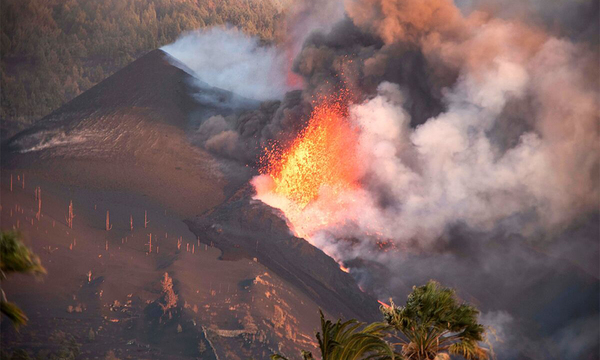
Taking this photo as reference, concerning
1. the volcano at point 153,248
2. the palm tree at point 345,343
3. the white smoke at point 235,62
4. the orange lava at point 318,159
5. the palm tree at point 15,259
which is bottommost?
the palm tree at point 15,259

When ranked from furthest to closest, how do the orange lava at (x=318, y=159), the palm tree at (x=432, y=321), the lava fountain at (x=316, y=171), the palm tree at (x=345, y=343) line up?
1. the orange lava at (x=318, y=159)
2. the lava fountain at (x=316, y=171)
3. the palm tree at (x=432, y=321)
4. the palm tree at (x=345, y=343)

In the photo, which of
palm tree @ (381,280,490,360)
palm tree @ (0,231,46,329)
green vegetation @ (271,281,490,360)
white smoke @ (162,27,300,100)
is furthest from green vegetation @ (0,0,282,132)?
palm tree @ (0,231,46,329)

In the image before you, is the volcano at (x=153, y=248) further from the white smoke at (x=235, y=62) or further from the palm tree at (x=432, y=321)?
the palm tree at (x=432, y=321)

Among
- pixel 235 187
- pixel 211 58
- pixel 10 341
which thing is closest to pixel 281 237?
pixel 235 187

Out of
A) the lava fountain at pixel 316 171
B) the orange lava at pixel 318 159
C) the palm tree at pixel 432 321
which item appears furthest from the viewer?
the orange lava at pixel 318 159

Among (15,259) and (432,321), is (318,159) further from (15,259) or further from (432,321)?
(15,259)

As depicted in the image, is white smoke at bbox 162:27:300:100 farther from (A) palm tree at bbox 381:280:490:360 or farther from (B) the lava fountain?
(A) palm tree at bbox 381:280:490:360

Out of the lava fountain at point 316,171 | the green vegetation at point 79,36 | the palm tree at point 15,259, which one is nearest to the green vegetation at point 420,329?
the palm tree at point 15,259
